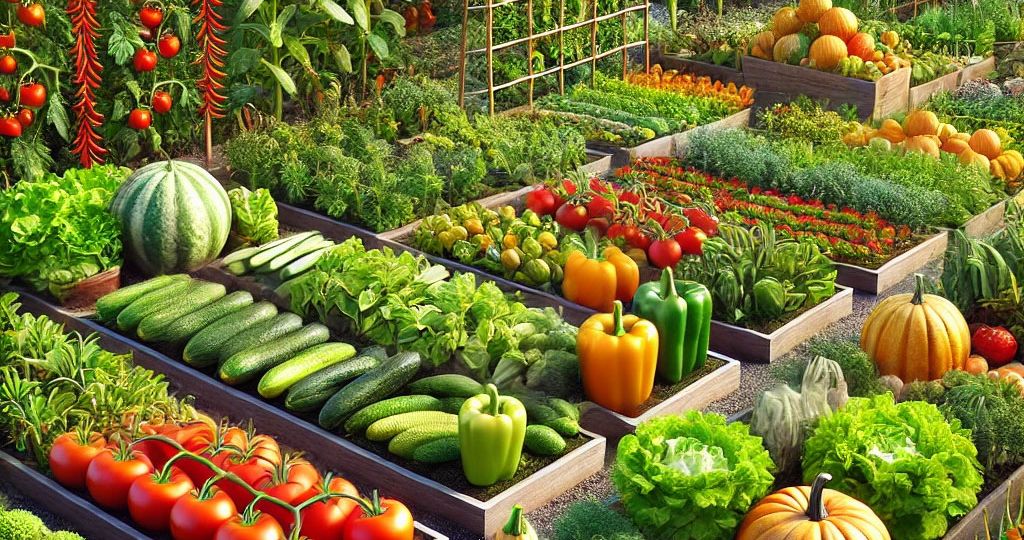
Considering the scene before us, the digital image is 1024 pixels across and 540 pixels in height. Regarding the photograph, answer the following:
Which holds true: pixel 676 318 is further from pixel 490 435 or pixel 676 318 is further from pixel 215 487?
pixel 215 487

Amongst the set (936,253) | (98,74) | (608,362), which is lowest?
(936,253)

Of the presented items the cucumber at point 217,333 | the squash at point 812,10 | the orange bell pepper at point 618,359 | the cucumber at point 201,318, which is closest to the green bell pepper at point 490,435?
the orange bell pepper at point 618,359

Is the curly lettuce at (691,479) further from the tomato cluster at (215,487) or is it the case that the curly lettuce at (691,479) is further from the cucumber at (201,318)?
the cucumber at (201,318)

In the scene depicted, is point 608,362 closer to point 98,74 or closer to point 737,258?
point 737,258

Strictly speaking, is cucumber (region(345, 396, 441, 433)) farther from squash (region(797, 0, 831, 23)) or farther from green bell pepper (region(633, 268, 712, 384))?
squash (region(797, 0, 831, 23))

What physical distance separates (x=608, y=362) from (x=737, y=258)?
1.41 m

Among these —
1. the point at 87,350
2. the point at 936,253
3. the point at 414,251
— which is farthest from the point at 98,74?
the point at 936,253

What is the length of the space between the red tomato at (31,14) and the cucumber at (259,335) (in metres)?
2.71

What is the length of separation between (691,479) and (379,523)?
1.02 m

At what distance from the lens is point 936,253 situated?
6938 millimetres

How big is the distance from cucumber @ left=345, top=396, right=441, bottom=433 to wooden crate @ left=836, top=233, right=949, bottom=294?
2.83m

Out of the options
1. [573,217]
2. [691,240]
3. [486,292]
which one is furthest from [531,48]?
[486,292]

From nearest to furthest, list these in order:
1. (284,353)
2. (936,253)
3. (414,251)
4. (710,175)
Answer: (284,353) → (414,251) → (936,253) → (710,175)

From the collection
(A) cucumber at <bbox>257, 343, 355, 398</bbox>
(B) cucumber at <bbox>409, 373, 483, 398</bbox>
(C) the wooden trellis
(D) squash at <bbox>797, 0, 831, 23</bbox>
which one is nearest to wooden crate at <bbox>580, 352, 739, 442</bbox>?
(B) cucumber at <bbox>409, 373, 483, 398</bbox>
